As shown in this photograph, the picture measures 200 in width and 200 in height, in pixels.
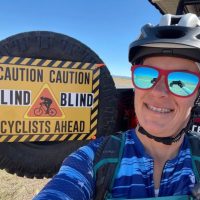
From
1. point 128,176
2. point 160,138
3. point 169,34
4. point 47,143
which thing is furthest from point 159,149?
point 47,143

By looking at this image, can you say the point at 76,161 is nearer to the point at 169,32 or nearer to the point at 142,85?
the point at 142,85

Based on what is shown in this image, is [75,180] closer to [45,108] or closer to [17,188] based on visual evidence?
[45,108]

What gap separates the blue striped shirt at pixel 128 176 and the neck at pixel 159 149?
0.06 metres

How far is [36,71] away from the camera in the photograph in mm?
2736

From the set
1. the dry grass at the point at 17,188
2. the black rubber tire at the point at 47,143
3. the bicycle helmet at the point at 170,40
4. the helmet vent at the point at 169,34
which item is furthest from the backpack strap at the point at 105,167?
the dry grass at the point at 17,188

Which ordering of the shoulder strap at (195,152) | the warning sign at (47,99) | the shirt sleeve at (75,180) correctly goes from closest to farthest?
the shirt sleeve at (75,180), the shoulder strap at (195,152), the warning sign at (47,99)

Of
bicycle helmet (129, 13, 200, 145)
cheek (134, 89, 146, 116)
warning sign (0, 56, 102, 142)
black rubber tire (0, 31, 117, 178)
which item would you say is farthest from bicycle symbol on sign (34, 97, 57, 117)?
cheek (134, 89, 146, 116)

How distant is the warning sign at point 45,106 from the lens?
2.75 m

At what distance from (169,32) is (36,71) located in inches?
49.2

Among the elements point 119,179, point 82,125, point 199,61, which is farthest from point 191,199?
point 82,125

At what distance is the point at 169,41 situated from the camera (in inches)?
67.7

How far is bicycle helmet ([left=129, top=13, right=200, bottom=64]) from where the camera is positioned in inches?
67.1

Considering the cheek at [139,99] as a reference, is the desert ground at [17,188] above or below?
below

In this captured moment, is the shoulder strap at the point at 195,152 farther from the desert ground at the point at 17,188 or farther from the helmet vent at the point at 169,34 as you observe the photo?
the desert ground at the point at 17,188
